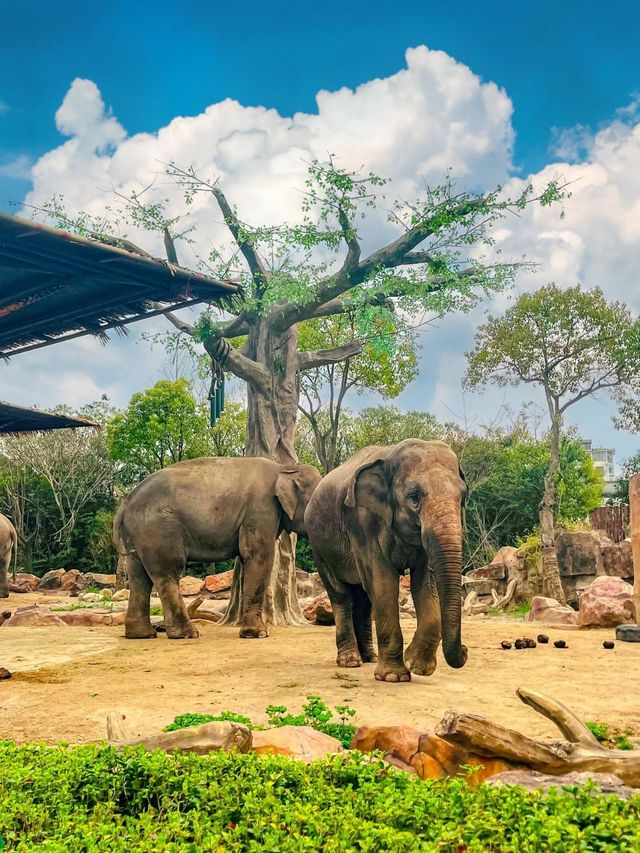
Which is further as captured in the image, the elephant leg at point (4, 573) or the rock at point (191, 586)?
the rock at point (191, 586)

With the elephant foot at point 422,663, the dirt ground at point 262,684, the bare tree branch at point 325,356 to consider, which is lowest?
the dirt ground at point 262,684

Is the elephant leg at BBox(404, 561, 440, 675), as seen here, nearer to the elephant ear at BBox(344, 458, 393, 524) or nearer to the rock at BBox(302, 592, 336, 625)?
the elephant ear at BBox(344, 458, 393, 524)

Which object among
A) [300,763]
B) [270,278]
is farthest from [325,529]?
[270,278]

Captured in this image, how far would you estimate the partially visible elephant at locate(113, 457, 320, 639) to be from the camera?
11453 mm

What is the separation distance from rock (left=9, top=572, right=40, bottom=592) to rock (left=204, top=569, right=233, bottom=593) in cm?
649

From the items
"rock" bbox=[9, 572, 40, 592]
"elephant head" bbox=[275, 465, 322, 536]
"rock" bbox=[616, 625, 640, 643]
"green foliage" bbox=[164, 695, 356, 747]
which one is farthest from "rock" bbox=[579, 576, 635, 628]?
"rock" bbox=[9, 572, 40, 592]

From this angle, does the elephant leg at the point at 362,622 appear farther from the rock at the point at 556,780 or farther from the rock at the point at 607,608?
the rock at the point at 607,608

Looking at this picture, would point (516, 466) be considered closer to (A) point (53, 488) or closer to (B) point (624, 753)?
(A) point (53, 488)

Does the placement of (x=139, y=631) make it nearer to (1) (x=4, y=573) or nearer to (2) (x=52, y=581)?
(1) (x=4, y=573)

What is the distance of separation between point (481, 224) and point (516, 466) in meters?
17.3

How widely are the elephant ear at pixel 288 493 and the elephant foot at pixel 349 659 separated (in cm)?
361

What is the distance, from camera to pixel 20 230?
5930mm

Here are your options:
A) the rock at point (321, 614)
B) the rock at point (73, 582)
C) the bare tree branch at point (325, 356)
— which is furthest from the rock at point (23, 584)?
the rock at point (321, 614)

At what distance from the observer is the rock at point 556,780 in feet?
11.5
